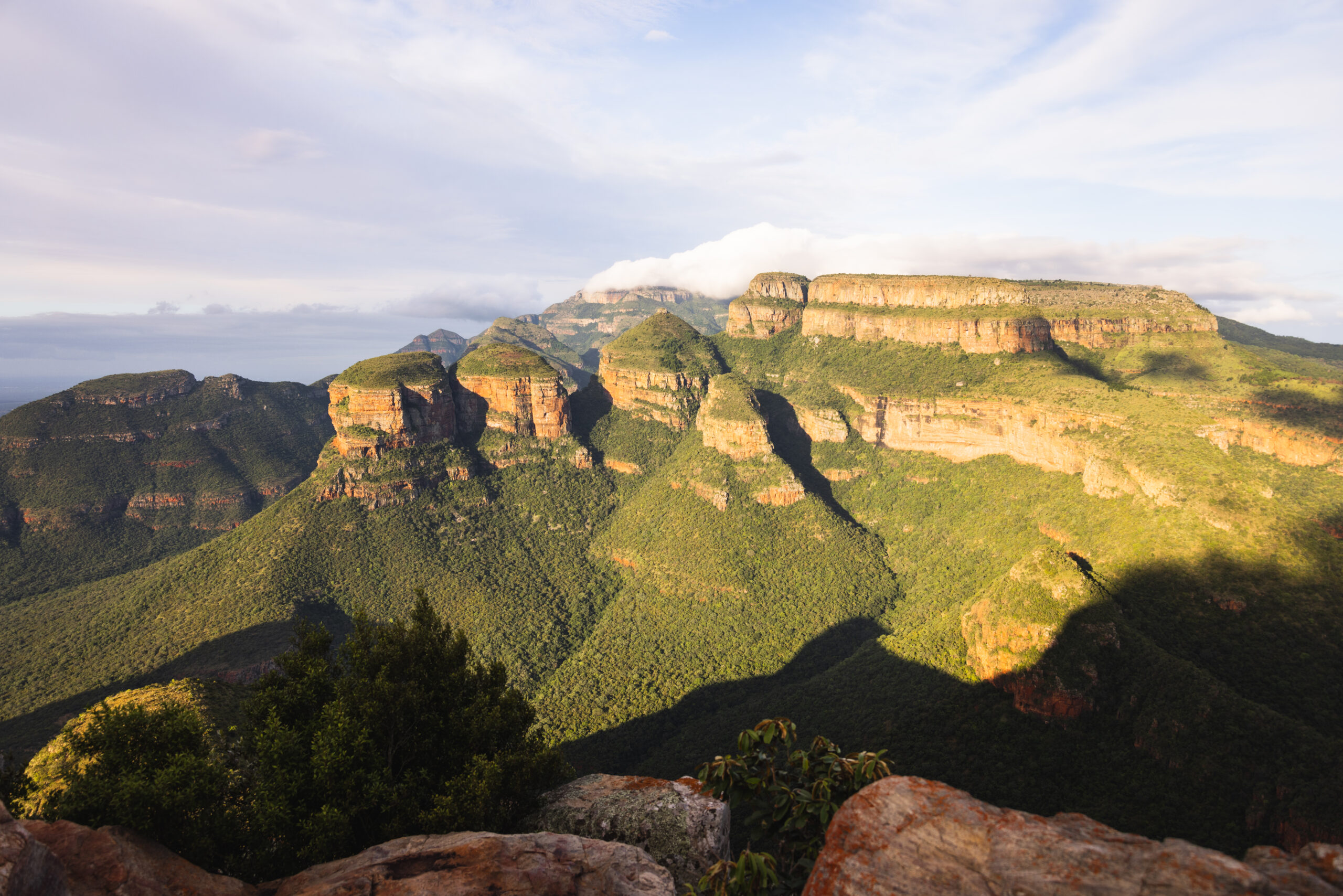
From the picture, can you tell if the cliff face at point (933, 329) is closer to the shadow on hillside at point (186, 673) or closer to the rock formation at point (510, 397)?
the rock formation at point (510, 397)

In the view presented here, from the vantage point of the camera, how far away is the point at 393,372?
109 m

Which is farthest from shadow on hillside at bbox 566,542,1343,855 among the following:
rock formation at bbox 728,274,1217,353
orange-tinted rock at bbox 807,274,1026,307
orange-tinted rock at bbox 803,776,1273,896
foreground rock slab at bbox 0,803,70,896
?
orange-tinted rock at bbox 807,274,1026,307

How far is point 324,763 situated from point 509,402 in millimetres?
106293

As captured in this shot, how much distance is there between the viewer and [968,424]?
98812mm

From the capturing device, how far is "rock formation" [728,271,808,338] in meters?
166

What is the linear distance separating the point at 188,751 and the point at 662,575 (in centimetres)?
7875

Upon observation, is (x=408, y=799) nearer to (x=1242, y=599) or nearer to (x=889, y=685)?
(x=889, y=685)

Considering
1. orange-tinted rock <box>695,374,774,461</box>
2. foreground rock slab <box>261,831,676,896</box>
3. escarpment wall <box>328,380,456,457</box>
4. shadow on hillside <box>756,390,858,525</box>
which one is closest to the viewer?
foreground rock slab <box>261,831,676,896</box>

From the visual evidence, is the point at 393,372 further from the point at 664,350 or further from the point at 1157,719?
the point at 1157,719

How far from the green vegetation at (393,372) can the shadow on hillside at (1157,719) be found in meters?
82.0

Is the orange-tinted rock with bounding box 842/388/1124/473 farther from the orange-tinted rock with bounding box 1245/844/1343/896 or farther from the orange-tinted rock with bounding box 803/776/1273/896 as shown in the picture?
the orange-tinted rock with bounding box 1245/844/1343/896

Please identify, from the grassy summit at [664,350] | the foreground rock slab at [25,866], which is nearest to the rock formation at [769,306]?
the grassy summit at [664,350]

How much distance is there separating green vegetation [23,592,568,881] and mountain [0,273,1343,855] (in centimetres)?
3565

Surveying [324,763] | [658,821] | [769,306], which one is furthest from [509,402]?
[658,821]
